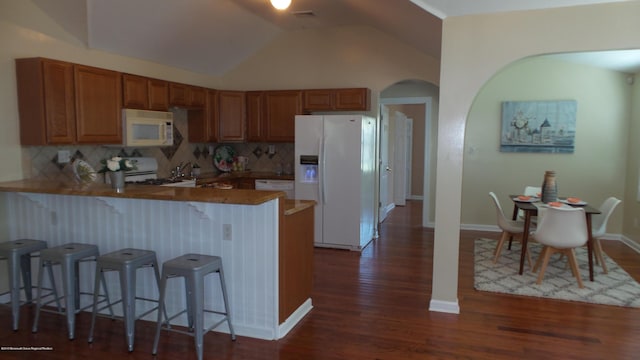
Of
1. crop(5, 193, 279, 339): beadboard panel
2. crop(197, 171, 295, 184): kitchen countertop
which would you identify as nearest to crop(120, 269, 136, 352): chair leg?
crop(5, 193, 279, 339): beadboard panel

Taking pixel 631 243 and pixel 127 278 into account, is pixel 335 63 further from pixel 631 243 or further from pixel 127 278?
pixel 631 243

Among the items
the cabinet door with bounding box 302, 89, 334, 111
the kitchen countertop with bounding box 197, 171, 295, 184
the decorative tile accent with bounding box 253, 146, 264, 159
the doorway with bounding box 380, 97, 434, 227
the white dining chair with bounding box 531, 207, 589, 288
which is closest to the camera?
the white dining chair with bounding box 531, 207, 589, 288

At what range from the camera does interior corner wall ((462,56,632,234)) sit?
20.3ft

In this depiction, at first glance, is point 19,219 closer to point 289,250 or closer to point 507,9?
point 289,250

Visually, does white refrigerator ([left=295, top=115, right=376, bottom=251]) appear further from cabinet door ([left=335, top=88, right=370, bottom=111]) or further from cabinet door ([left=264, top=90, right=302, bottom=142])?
cabinet door ([left=264, top=90, right=302, bottom=142])

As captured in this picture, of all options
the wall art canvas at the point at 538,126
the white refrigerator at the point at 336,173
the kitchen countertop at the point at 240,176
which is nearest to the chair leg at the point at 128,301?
the kitchen countertop at the point at 240,176

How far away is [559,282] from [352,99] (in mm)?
3313

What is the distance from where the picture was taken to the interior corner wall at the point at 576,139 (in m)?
6.19

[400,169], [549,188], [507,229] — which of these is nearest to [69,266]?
[507,229]

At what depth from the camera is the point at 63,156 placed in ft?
13.9

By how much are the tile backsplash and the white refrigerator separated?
0.98 metres

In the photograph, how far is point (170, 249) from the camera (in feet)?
11.0

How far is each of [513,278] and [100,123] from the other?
14.8ft

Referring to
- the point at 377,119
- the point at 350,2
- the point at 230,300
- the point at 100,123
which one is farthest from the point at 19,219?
the point at 377,119
